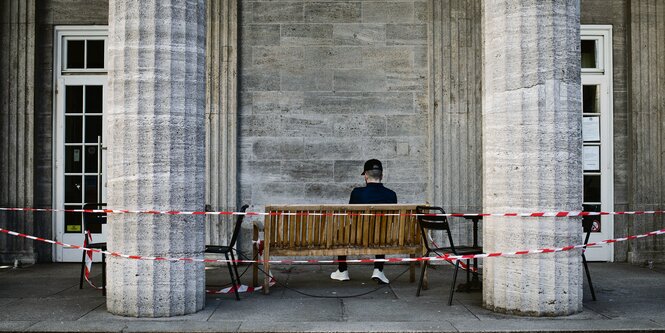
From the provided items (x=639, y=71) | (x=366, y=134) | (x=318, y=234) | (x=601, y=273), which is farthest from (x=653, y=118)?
(x=318, y=234)

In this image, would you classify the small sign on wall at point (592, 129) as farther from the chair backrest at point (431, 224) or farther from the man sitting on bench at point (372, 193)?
the chair backrest at point (431, 224)

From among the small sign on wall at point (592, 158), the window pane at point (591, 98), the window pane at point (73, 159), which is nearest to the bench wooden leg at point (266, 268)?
the window pane at point (73, 159)

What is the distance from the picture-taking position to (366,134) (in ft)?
36.8

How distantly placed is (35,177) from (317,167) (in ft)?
14.2

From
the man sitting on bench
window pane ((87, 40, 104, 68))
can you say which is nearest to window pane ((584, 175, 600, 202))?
the man sitting on bench

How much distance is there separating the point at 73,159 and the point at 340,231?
512cm

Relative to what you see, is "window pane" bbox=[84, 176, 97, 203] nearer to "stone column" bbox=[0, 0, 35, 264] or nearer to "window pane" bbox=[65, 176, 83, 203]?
"window pane" bbox=[65, 176, 83, 203]

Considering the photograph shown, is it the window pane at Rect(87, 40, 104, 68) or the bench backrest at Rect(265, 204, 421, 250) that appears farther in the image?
the window pane at Rect(87, 40, 104, 68)

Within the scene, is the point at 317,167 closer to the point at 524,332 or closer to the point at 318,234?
the point at 318,234

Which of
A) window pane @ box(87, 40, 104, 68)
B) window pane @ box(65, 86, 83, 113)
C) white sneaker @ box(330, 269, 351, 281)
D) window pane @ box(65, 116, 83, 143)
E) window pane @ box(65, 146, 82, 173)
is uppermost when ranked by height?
window pane @ box(87, 40, 104, 68)

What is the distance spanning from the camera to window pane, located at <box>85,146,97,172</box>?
11.4 m

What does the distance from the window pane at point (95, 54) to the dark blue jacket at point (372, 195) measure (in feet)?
16.1

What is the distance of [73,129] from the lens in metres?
11.4

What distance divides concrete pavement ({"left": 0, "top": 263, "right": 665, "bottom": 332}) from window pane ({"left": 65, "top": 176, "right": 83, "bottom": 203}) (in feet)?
6.12
